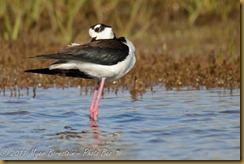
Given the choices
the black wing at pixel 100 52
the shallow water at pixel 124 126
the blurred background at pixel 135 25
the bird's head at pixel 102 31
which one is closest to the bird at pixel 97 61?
the black wing at pixel 100 52

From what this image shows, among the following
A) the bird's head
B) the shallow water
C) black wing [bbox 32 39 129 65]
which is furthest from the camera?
the bird's head

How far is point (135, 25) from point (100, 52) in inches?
236

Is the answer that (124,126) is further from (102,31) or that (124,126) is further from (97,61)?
(102,31)

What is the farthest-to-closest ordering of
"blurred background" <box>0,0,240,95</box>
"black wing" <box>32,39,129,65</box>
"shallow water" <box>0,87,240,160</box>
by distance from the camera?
"blurred background" <box>0,0,240,95</box> → "black wing" <box>32,39,129,65</box> → "shallow water" <box>0,87,240,160</box>

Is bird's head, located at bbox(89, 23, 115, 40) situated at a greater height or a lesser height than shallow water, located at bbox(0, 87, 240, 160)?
greater

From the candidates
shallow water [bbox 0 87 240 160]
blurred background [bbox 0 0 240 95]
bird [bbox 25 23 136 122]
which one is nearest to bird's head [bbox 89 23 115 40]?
bird [bbox 25 23 136 122]

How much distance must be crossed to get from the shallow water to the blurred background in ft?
7.12

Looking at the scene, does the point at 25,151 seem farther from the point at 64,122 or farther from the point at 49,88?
the point at 49,88

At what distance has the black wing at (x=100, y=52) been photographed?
6.86 metres

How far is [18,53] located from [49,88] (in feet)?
5.95

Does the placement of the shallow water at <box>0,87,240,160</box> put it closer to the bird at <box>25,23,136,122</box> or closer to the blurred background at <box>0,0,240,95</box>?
the bird at <box>25,23,136,122</box>

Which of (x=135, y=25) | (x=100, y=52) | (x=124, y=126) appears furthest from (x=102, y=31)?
(x=135, y=25)

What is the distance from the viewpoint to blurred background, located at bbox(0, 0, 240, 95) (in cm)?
1137

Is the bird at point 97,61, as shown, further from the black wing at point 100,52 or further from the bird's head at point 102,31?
the bird's head at point 102,31
